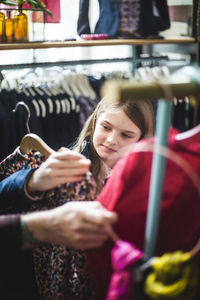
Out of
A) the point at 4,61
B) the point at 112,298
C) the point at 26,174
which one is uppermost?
the point at 4,61

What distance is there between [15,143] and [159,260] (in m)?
1.24

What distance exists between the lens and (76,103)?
6.31 feet

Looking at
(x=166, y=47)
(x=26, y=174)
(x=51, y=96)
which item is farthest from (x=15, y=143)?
(x=166, y=47)

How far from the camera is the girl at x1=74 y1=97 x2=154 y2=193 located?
1.21 meters

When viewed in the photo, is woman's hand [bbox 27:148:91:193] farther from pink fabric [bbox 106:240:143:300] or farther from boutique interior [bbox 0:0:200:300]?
pink fabric [bbox 106:240:143:300]

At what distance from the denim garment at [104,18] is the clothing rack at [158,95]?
1.51m

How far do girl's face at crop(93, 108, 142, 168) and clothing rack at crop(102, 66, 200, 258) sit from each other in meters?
0.55

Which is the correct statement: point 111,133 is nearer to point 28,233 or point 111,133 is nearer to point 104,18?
point 28,233

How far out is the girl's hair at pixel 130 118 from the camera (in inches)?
50.3

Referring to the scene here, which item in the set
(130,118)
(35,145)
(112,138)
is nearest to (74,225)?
(35,145)

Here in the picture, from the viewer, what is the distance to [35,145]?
103cm

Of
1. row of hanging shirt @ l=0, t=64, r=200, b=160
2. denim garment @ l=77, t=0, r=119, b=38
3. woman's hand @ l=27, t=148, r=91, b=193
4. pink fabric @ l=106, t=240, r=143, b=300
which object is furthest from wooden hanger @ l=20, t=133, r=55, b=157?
denim garment @ l=77, t=0, r=119, b=38

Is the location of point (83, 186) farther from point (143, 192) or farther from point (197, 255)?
point (197, 255)

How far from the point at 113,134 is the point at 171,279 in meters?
0.67
